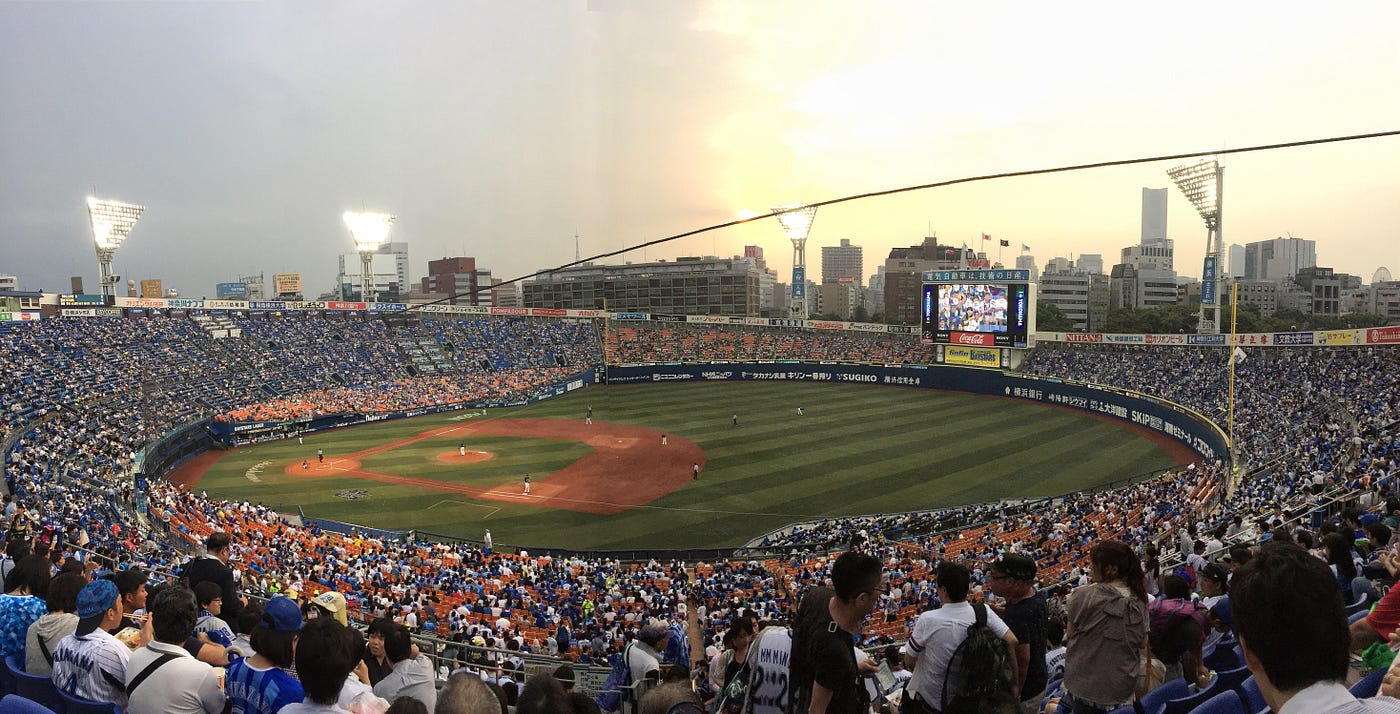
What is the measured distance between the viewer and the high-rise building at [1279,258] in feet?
424

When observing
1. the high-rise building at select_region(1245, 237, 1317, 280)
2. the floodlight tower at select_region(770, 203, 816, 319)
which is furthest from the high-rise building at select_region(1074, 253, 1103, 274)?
the floodlight tower at select_region(770, 203, 816, 319)

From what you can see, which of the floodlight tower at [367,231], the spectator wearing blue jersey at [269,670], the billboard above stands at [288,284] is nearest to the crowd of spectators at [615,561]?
the spectator wearing blue jersey at [269,670]

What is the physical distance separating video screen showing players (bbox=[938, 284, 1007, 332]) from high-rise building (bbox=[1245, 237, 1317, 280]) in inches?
4367

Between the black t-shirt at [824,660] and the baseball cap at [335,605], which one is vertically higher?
the black t-shirt at [824,660]

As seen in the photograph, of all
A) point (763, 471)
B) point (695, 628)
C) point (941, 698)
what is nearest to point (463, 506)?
point (763, 471)

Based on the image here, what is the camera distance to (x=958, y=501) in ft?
82.1

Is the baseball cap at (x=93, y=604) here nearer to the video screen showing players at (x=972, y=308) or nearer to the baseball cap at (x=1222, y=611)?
the baseball cap at (x=1222, y=611)

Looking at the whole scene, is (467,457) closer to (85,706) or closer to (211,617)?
(211,617)

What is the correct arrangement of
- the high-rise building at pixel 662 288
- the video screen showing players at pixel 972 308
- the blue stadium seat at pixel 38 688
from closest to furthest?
the blue stadium seat at pixel 38 688 < the video screen showing players at pixel 972 308 < the high-rise building at pixel 662 288

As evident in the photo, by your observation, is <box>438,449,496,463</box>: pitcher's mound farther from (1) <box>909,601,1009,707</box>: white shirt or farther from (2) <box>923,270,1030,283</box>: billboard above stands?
(1) <box>909,601,1009,707</box>: white shirt

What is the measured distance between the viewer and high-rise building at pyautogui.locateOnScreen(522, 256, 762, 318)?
411ft

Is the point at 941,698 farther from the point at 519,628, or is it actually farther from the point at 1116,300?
the point at 1116,300

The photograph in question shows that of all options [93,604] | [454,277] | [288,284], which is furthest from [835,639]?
[454,277]

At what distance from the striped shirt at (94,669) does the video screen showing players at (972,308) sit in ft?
157
